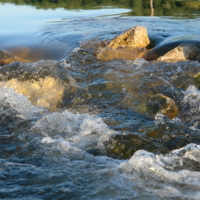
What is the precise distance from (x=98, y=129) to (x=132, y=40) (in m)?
4.25

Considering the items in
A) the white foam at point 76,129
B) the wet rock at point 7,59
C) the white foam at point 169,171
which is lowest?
the white foam at point 169,171

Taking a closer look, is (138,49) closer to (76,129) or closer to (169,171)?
(76,129)

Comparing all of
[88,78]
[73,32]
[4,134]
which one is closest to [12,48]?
[73,32]

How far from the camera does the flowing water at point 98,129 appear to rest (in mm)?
2740

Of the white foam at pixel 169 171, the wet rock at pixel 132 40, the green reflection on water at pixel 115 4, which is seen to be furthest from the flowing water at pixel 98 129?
the green reflection on water at pixel 115 4

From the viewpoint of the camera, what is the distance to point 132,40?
24.6ft

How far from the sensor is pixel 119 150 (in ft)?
11.2

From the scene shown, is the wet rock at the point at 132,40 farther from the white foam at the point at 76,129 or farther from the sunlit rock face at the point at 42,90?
the white foam at the point at 76,129

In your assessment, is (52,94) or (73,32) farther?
(73,32)

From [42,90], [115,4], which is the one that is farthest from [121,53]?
[115,4]

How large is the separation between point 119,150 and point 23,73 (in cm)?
340

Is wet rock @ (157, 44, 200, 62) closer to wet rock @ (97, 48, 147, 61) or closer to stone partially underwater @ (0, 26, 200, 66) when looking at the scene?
stone partially underwater @ (0, 26, 200, 66)

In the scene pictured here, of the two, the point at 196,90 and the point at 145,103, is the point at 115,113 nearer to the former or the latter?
the point at 145,103

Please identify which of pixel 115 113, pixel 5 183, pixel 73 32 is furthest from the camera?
pixel 73 32
